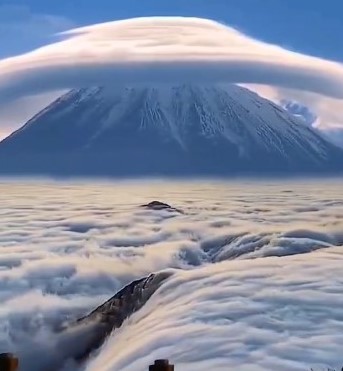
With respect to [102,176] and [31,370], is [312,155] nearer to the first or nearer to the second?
[102,176]

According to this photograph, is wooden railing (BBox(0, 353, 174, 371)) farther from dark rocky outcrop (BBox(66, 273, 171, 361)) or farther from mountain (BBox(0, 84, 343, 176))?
mountain (BBox(0, 84, 343, 176))

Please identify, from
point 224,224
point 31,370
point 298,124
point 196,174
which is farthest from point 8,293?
point 298,124

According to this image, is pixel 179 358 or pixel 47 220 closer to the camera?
pixel 179 358

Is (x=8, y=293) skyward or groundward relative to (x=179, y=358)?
groundward

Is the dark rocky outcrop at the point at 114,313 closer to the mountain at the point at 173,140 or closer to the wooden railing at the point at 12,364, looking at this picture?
the wooden railing at the point at 12,364

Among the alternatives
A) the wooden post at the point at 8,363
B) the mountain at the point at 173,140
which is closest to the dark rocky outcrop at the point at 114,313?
the wooden post at the point at 8,363

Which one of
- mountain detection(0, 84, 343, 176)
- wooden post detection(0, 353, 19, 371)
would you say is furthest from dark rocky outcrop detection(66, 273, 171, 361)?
mountain detection(0, 84, 343, 176)

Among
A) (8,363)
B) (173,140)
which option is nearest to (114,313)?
(8,363)

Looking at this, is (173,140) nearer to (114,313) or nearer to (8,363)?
(114,313)

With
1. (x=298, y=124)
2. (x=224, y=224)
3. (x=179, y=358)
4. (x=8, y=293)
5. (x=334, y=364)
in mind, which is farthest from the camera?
(x=298, y=124)
